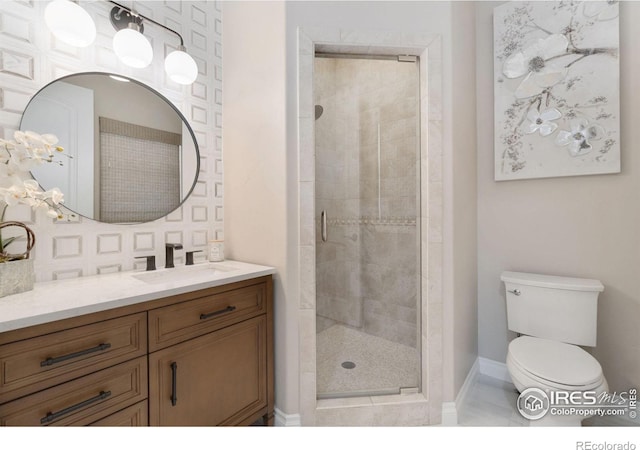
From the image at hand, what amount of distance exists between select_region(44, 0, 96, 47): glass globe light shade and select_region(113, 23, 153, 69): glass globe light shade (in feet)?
0.39

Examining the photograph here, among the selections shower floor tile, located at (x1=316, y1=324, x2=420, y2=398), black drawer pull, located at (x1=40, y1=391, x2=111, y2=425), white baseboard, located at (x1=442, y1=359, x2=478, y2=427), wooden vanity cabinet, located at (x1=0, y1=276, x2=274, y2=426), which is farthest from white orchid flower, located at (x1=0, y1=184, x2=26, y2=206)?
white baseboard, located at (x1=442, y1=359, x2=478, y2=427)

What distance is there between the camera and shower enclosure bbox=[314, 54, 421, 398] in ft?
5.67

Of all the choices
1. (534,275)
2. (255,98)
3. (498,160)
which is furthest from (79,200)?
(534,275)

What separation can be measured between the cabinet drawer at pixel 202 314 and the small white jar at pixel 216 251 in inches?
18.1

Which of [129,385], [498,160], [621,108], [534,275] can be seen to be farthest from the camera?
[498,160]

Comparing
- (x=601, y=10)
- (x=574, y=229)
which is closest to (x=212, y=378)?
(x=574, y=229)

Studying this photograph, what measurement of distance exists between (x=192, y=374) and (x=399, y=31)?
1952mm

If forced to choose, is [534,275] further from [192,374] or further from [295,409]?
[192,374]

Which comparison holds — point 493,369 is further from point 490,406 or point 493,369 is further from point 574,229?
point 574,229

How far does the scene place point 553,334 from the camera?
165 cm

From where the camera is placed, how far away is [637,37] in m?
1.58

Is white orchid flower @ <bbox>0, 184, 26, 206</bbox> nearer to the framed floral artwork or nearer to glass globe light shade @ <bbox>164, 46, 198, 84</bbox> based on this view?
glass globe light shade @ <bbox>164, 46, 198, 84</bbox>

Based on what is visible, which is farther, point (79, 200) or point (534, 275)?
point (534, 275)

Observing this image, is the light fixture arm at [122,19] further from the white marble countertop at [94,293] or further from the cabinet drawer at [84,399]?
the cabinet drawer at [84,399]
